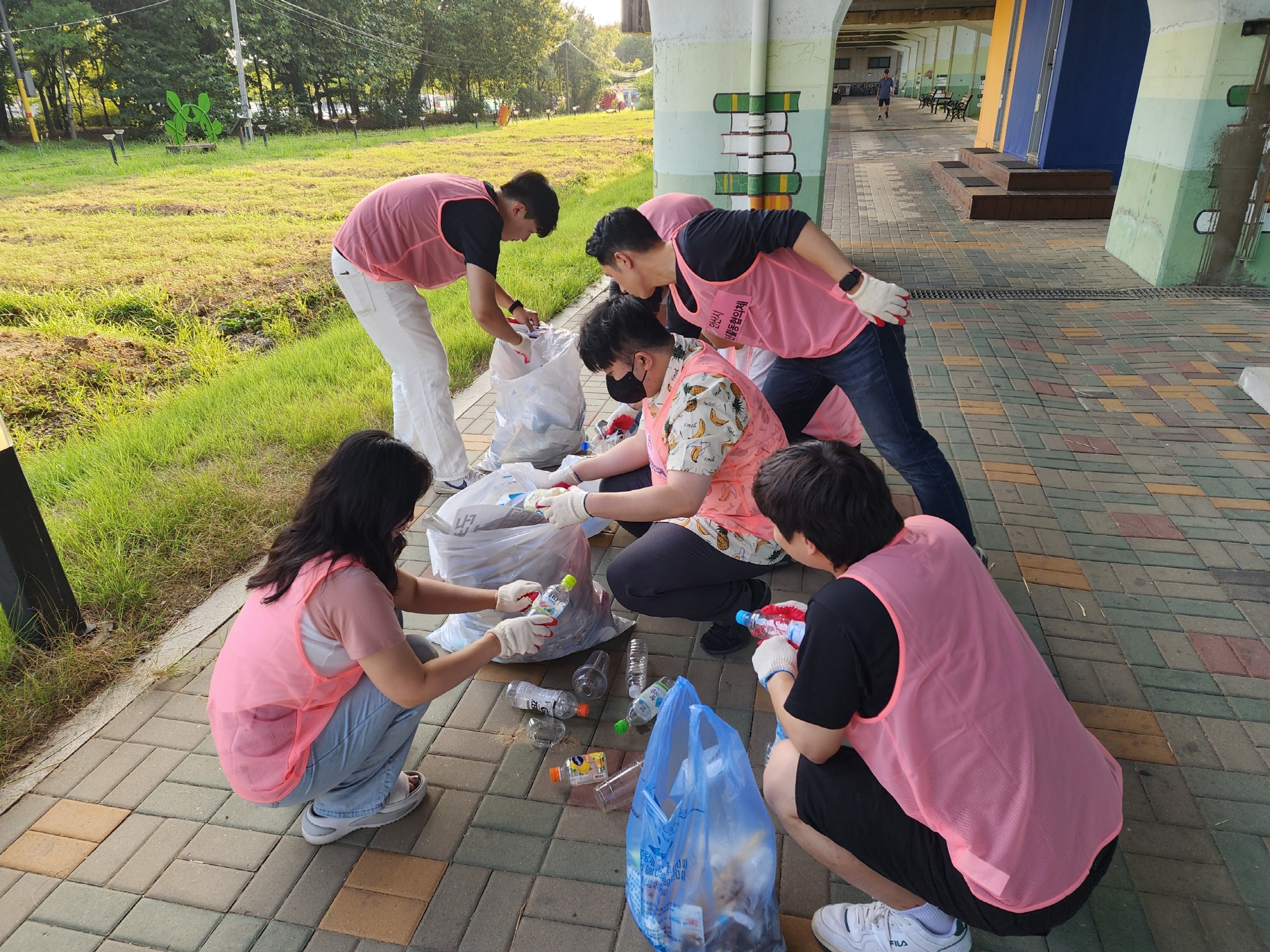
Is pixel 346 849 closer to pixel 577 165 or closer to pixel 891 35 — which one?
pixel 577 165

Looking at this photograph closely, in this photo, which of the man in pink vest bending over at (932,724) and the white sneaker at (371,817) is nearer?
the man in pink vest bending over at (932,724)

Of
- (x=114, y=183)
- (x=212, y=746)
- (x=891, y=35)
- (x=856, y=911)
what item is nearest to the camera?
(x=856, y=911)

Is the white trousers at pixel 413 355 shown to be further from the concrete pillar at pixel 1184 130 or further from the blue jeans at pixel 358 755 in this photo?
the concrete pillar at pixel 1184 130

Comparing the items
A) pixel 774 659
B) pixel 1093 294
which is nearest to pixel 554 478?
pixel 774 659

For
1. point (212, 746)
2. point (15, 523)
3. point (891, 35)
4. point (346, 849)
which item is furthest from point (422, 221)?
point (891, 35)

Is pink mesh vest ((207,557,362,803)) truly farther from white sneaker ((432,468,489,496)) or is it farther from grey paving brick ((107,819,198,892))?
white sneaker ((432,468,489,496))

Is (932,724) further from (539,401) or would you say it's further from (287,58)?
(287,58)

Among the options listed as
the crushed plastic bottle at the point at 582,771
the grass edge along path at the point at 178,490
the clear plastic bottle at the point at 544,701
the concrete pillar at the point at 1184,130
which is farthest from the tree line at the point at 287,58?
the crushed plastic bottle at the point at 582,771

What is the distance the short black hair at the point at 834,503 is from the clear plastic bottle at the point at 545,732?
1.17 meters

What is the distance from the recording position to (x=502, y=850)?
79.0 inches

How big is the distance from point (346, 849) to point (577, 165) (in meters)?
16.9

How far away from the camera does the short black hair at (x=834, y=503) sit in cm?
147

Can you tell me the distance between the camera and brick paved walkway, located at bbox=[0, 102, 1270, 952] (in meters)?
1.83

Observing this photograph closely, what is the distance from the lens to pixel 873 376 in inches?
109
